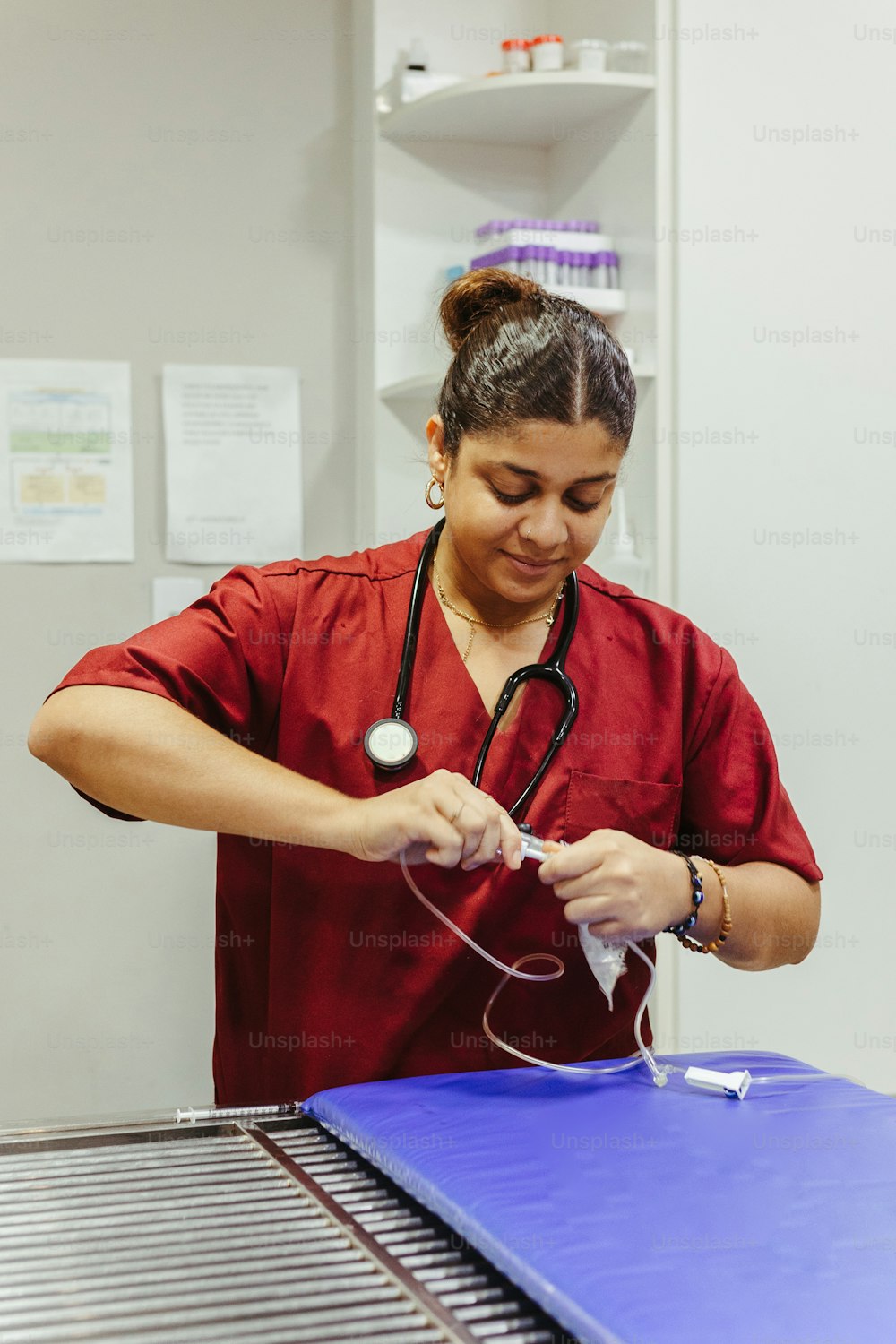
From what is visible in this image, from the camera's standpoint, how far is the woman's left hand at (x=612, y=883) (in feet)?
3.96

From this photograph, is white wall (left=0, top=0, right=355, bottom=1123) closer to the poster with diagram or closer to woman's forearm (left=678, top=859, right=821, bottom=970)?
the poster with diagram

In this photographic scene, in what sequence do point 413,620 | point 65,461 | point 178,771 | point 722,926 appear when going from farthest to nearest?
point 65,461 < point 413,620 < point 722,926 < point 178,771

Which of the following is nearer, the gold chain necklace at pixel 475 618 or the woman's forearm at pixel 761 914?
the woman's forearm at pixel 761 914

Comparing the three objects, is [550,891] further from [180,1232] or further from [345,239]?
[345,239]

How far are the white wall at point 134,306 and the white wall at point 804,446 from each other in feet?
2.26

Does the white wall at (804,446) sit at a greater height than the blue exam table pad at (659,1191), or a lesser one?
greater

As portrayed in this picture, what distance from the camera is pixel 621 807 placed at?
4.67 ft

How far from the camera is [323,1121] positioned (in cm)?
111

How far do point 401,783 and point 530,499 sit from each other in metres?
0.31

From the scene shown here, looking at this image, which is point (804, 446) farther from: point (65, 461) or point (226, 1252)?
point (226, 1252)

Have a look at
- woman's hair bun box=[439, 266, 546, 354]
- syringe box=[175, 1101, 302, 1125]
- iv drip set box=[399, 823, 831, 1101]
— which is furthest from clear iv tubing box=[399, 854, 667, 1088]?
woman's hair bun box=[439, 266, 546, 354]

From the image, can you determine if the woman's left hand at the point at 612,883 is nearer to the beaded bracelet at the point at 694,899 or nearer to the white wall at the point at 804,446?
the beaded bracelet at the point at 694,899

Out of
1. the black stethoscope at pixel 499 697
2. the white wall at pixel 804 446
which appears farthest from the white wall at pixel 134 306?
the black stethoscope at pixel 499 697

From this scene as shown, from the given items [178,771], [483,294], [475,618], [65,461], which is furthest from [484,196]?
[178,771]
